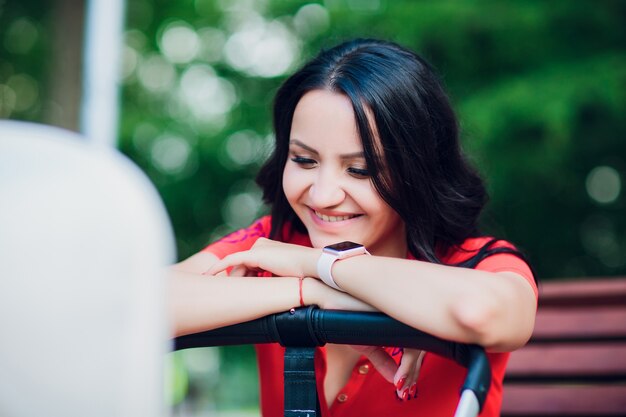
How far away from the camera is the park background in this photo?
404 cm

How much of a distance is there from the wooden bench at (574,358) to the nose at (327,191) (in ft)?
3.54

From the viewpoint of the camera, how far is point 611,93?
3832 mm

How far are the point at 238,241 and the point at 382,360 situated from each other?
0.66 metres

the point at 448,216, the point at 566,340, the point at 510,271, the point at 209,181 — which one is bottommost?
the point at 566,340

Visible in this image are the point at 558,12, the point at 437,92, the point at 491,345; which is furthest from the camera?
the point at 558,12

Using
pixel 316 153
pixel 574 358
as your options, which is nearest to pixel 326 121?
pixel 316 153

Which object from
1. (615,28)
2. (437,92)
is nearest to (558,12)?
(615,28)

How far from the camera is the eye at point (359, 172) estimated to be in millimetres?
1639

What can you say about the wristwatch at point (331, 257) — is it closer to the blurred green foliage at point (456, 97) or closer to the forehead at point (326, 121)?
the forehead at point (326, 121)

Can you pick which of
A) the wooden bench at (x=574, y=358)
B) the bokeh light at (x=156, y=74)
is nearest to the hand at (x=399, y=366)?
the wooden bench at (x=574, y=358)

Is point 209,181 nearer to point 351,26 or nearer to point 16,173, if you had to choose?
point 351,26

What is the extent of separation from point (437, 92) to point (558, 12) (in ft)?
8.51

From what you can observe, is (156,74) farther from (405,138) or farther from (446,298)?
(446,298)

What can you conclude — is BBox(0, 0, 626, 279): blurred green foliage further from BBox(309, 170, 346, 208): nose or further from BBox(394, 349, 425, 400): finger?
BBox(394, 349, 425, 400): finger
